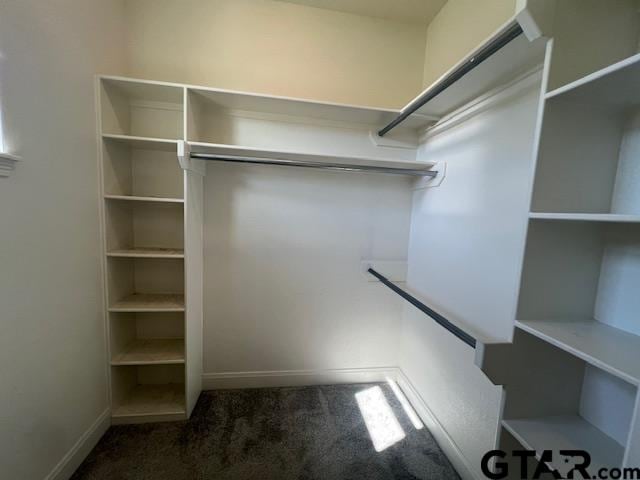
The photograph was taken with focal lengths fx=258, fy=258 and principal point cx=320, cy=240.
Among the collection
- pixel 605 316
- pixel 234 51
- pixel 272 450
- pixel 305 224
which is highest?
pixel 234 51

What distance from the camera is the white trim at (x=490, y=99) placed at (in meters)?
1.13

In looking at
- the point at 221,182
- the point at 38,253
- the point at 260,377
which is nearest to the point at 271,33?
the point at 221,182

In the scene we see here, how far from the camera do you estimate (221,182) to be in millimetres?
1935

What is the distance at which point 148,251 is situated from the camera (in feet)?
5.86

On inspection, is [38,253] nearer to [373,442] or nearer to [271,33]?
[271,33]

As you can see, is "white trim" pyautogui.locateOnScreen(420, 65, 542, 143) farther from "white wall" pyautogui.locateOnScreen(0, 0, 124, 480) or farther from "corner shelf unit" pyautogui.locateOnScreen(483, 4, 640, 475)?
"white wall" pyautogui.locateOnScreen(0, 0, 124, 480)

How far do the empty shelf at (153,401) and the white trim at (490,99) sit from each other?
2.65 metres

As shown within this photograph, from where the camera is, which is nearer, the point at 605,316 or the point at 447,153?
the point at 605,316

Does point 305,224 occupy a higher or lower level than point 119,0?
lower

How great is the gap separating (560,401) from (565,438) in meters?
0.13

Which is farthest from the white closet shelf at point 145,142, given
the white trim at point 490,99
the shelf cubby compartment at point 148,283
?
the white trim at point 490,99

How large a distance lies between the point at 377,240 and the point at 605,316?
1.38 meters

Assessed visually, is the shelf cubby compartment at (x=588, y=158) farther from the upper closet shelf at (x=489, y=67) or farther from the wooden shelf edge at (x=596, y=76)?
the upper closet shelf at (x=489, y=67)

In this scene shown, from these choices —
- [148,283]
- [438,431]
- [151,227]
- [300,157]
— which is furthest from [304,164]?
[438,431]
